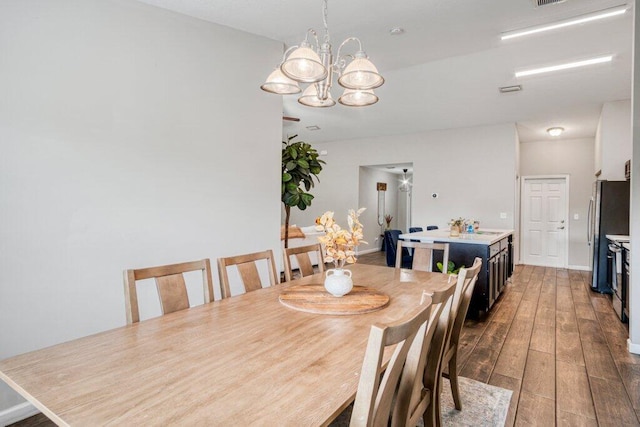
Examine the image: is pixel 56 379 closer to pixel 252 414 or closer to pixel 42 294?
pixel 252 414

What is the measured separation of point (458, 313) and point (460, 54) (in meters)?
3.07

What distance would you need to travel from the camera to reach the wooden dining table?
0.87 m

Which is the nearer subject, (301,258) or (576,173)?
(301,258)

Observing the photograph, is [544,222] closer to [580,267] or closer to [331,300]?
[580,267]

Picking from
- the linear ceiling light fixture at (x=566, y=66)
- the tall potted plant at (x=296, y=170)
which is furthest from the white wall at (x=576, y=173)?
the tall potted plant at (x=296, y=170)

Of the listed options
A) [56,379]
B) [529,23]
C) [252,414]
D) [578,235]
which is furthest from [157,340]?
[578,235]

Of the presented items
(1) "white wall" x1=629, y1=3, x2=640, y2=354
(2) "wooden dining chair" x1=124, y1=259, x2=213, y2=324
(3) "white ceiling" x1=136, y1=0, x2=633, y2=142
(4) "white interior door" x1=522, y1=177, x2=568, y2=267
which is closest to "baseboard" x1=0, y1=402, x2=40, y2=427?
(2) "wooden dining chair" x1=124, y1=259, x2=213, y2=324

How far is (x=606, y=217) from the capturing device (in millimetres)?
4871

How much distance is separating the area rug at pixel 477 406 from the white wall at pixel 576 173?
647cm

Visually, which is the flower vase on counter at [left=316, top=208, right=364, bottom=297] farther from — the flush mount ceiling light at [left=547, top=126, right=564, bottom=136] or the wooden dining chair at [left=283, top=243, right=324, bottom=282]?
the flush mount ceiling light at [left=547, top=126, right=564, bottom=136]

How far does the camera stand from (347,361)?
1174 mm

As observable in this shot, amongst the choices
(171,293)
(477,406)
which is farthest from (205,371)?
(477,406)

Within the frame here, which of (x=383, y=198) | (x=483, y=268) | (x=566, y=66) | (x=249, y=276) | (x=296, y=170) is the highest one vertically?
(x=566, y=66)

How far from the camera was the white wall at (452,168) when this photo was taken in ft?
22.3
